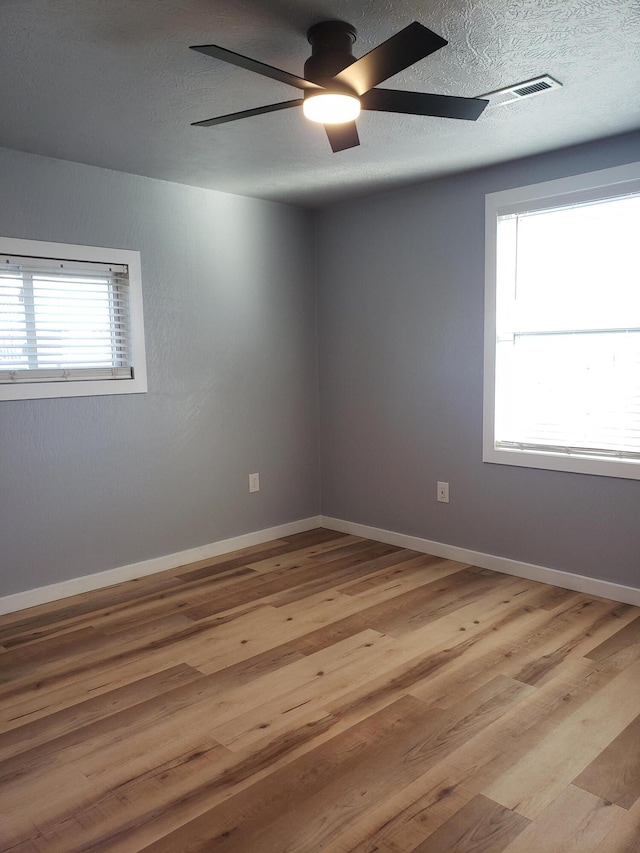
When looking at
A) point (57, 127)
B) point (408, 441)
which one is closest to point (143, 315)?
point (57, 127)

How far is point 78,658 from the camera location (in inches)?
106

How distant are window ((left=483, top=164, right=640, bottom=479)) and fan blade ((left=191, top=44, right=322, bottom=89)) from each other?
5.84 feet

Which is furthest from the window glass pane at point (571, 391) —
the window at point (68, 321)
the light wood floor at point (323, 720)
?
the window at point (68, 321)

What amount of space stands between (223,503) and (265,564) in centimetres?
49

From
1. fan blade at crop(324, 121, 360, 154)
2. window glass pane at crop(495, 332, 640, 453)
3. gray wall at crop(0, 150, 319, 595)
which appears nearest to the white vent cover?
fan blade at crop(324, 121, 360, 154)

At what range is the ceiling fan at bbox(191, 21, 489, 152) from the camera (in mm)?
1773

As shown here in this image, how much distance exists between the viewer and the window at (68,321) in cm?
312

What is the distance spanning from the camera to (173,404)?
3.78 metres

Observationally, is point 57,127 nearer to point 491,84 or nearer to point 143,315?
point 143,315

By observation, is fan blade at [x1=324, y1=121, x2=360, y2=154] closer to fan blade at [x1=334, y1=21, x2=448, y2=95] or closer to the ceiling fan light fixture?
the ceiling fan light fixture

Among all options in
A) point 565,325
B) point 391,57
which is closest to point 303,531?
point 565,325

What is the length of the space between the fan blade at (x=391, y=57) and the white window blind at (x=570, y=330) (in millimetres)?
1687

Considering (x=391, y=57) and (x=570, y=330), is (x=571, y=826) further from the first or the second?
(x=570, y=330)

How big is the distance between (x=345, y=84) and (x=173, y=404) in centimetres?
227
